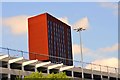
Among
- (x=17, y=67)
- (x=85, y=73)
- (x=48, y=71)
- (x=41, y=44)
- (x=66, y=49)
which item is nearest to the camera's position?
(x=17, y=67)

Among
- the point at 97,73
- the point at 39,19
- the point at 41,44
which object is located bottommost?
the point at 97,73

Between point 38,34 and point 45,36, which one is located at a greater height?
point 38,34

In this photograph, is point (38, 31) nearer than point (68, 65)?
No

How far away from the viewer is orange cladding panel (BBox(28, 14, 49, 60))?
396 ft

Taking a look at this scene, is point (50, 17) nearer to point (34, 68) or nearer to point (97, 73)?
point (97, 73)

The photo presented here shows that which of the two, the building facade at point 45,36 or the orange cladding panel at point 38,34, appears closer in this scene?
the orange cladding panel at point 38,34

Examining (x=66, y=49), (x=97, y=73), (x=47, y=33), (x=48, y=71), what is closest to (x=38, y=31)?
(x=47, y=33)

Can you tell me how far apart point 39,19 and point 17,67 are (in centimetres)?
6499

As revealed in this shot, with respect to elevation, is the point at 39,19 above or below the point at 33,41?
A: above

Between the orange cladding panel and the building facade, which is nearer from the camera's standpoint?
the orange cladding panel

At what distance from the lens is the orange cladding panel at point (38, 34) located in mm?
120562

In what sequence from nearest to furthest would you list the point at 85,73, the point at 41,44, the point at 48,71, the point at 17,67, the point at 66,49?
the point at 17,67
the point at 48,71
the point at 85,73
the point at 41,44
the point at 66,49

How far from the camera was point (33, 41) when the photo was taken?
123 metres

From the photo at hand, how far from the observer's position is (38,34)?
124 meters
